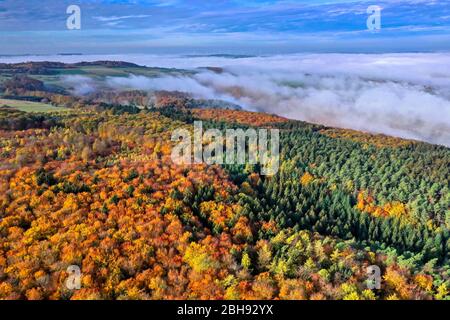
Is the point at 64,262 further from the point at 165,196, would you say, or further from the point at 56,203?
the point at 165,196

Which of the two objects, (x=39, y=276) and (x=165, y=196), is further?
(x=165, y=196)

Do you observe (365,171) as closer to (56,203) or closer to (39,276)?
(56,203)

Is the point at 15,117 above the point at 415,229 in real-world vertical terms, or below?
above

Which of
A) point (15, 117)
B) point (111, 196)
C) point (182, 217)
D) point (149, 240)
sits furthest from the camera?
point (15, 117)

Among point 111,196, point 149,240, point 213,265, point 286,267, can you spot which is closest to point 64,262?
point 149,240

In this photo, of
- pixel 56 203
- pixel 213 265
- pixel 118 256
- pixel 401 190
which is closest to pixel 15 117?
pixel 56 203

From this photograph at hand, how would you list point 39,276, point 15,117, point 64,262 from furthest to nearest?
point 15,117 → point 64,262 → point 39,276

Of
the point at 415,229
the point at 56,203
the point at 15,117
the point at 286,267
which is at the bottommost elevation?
the point at 415,229
